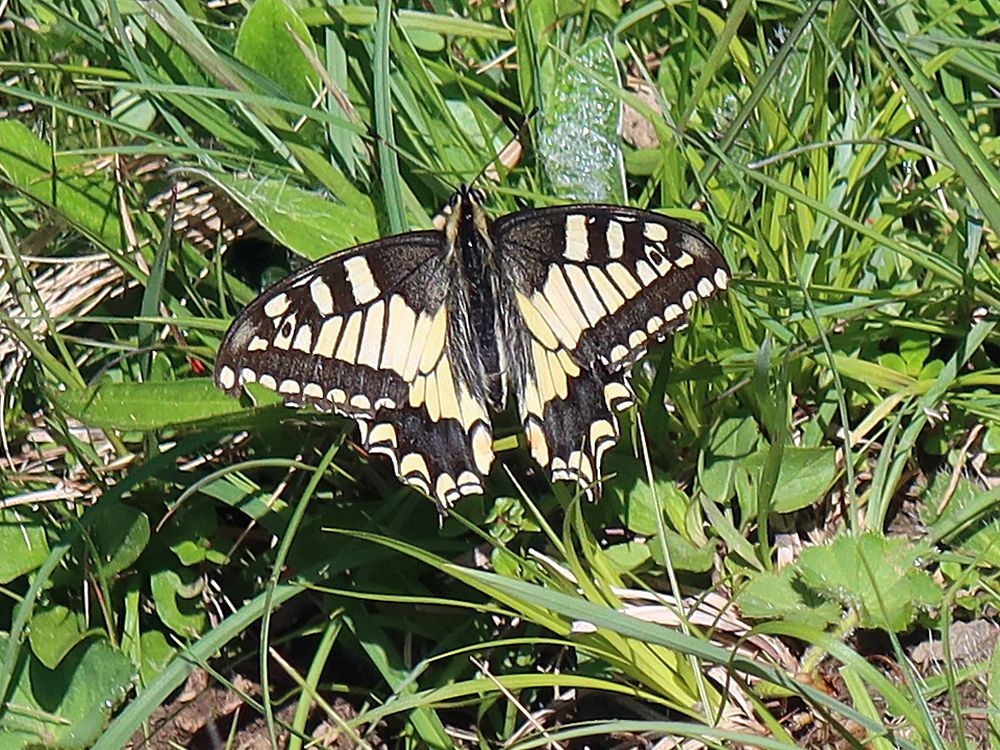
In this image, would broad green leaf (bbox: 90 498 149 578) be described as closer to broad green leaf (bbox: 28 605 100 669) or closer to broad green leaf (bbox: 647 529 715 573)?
broad green leaf (bbox: 28 605 100 669)

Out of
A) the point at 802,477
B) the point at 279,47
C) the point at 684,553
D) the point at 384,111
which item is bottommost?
the point at 684,553

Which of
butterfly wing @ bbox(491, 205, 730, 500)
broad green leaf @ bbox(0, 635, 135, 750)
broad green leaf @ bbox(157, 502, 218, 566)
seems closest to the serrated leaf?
butterfly wing @ bbox(491, 205, 730, 500)

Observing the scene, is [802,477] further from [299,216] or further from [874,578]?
[299,216]

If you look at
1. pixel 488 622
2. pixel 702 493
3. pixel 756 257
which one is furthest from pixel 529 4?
pixel 488 622

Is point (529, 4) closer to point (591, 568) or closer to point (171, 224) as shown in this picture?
point (171, 224)

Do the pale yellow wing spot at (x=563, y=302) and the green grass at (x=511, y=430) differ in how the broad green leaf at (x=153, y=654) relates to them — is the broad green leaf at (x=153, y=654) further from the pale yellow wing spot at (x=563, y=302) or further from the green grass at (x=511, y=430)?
the pale yellow wing spot at (x=563, y=302)

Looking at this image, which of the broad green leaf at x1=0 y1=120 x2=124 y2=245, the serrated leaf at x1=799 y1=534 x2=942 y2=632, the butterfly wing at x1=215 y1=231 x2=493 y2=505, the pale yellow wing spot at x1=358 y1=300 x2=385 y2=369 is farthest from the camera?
the broad green leaf at x1=0 y1=120 x2=124 y2=245

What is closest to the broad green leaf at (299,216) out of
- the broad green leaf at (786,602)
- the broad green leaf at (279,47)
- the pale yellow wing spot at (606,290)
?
the broad green leaf at (279,47)

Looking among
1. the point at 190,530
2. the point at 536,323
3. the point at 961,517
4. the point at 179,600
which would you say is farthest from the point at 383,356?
the point at 961,517
